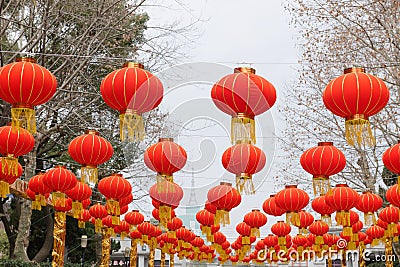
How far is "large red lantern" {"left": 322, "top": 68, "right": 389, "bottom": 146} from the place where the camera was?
4.62 metres

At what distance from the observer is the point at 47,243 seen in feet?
47.3

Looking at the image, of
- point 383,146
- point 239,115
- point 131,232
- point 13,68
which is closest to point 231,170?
point 239,115

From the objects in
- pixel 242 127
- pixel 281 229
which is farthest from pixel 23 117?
pixel 281 229

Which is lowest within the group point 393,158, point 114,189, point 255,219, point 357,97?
point 255,219

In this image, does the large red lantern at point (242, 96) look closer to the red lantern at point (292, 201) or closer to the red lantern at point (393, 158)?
the red lantern at point (393, 158)

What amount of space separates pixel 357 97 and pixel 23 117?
3039 mm

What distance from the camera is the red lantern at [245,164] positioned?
229 inches

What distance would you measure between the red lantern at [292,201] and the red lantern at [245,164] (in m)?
2.58

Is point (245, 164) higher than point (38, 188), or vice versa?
point (38, 188)

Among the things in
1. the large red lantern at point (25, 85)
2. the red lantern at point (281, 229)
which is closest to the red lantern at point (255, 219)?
the red lantern at point (281, 229)

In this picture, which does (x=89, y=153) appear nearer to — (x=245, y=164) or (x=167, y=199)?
(x=167, y=199)

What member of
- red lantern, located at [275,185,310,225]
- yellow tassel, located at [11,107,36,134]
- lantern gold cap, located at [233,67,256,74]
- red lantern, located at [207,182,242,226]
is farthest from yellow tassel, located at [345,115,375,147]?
red lantern, located at [275,185,310,225]

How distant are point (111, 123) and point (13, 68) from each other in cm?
710

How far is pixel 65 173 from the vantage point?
25.4 feet
